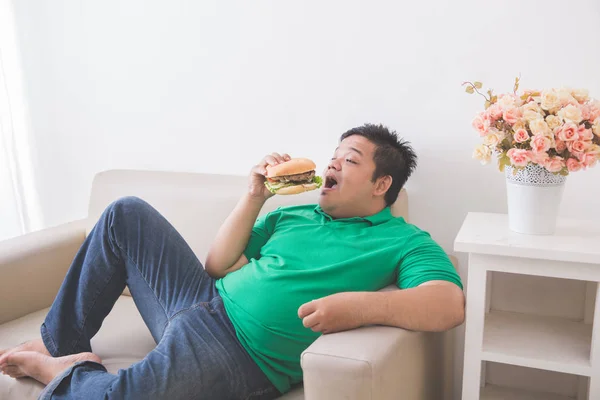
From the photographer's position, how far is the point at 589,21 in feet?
5.76

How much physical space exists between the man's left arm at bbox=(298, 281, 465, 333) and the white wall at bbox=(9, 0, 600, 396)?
2.02ft

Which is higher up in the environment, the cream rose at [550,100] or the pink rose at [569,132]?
the cream rose at [550,100]

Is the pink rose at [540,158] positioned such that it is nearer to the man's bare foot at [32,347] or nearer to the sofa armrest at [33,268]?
the man's bare foot at [32,347]

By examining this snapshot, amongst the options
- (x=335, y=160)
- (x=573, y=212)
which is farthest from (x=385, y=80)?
(x=573, y=212)

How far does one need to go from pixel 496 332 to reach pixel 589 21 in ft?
2.97

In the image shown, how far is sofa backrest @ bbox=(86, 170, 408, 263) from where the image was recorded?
205 cm

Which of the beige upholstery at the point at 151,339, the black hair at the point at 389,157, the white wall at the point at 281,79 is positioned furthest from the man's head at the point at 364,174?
the white wall at the point at 281,79

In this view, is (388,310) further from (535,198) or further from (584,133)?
(584,133)

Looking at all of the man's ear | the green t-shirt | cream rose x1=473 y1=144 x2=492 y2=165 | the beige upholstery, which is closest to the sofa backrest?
the beige upholstery

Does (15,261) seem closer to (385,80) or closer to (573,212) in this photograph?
(385,80)

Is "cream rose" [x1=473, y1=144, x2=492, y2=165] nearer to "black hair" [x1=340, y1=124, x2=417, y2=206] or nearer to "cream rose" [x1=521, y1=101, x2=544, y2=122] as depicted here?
"cream rose" [x1=521, y1=101, x2=544, y2=122]

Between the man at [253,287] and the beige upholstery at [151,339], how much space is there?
0.21 ft

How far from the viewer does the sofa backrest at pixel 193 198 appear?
2047mm

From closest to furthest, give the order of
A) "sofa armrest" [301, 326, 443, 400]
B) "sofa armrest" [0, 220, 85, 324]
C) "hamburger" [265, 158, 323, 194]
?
"sofa armrest" [301, 326, 443, 400] < "hamburger" [265, 158, 323, 194] < "sofa armrest" [0, 220, 85, 324]
